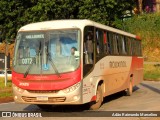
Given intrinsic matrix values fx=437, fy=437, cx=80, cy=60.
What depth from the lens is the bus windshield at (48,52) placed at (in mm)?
12992

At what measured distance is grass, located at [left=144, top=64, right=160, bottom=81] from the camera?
3154 cm

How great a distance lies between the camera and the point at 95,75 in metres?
14.1

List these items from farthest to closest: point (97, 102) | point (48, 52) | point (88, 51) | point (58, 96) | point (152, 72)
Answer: point (152, 72)
point (97, 102)
point (88, 51)
point (48, 52)
point (58, 96)

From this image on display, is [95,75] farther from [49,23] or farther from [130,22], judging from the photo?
[130,22]

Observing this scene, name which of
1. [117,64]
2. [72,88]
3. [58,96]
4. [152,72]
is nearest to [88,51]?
[72,88]

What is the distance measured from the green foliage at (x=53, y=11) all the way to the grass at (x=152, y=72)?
18.7ft

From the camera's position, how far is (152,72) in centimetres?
3441

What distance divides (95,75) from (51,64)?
1787 mm

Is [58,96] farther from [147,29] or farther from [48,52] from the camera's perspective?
[147,29]

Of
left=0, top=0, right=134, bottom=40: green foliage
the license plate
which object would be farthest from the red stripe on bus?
left=0, top=0, right=134, bottom=40: green foliage

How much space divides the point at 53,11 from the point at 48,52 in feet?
81.7

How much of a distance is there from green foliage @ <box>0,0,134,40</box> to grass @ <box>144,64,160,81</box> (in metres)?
5.71

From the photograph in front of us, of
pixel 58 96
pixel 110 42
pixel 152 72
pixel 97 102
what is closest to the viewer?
pixel 58 96

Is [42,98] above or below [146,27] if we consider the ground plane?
below
